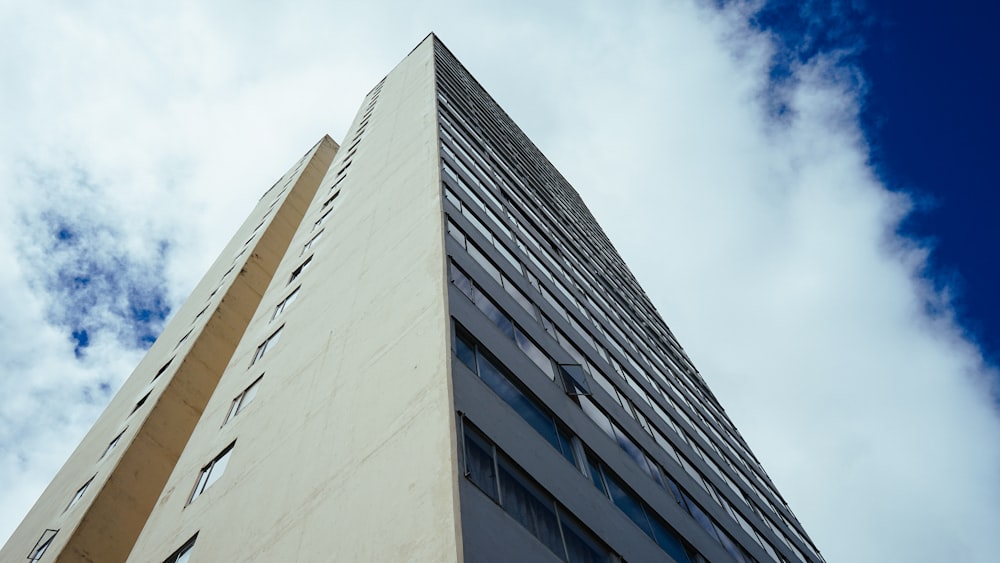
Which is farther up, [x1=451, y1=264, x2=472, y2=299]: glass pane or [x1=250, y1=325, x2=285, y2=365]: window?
[x1=250, y1=325, x2=285, y2=365]: window

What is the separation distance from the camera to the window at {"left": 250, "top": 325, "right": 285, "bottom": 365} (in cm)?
1613

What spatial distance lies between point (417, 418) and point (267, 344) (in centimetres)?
962

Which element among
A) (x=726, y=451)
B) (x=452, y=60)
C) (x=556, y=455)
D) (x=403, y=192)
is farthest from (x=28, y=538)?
(x=452, y=60)

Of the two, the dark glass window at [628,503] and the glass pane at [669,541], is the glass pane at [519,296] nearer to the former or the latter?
the dark glass window at [628,503]

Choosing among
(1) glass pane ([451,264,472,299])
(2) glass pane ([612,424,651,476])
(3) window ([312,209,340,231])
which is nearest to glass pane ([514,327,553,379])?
(1) glass pane ([451,264,472,299])

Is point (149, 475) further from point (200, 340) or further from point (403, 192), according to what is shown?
point (403, 192)

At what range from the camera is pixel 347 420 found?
9.72m

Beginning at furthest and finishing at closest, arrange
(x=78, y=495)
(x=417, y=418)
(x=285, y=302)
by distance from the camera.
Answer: (x=78, y=495), (x=285, y=302), (x=417, y=418)

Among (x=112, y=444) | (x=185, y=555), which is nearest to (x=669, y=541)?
(x=185, y=555)

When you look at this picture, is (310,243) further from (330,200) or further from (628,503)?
(628,503)

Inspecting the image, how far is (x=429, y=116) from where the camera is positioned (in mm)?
23922

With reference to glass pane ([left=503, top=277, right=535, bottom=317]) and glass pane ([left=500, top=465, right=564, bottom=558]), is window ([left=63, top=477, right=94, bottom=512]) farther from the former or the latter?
glass pane ([left=500, top=465, right=564, bottom=558])

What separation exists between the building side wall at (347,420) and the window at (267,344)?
0.23 metres

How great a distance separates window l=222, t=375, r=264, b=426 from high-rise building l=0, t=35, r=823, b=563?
10cm
